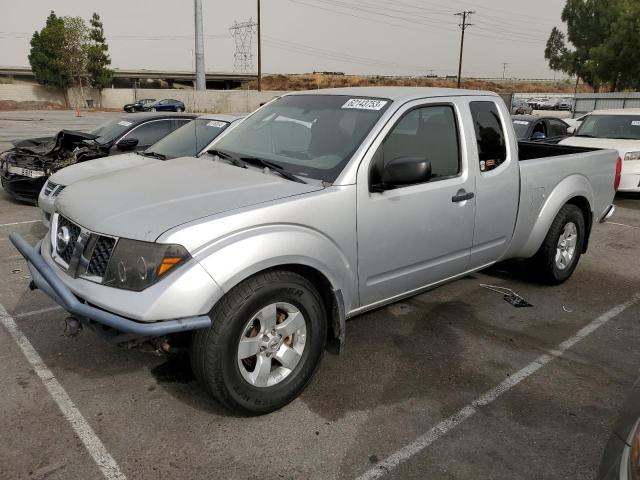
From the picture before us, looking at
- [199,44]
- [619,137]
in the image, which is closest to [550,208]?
[619,137]

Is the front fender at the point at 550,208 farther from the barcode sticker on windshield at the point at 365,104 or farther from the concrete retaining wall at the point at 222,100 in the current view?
the concrete retaining wall at the point at 222,100

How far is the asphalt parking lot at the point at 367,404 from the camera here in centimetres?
271

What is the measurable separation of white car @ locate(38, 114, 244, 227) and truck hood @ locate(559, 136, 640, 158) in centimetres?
659

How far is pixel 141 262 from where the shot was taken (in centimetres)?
265

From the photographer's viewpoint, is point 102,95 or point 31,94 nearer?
point 102,95

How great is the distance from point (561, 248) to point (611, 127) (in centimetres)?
715

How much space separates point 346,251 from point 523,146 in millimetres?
3821

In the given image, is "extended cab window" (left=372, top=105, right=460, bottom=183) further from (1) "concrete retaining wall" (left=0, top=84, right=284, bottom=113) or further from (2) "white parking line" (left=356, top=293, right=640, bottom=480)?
(1) "concrete retaining wall" (left=0, top=84, right=284, bottom=113)

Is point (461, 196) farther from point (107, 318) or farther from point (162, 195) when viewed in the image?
point (107, 318)

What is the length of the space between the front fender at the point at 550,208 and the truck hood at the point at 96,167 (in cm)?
397

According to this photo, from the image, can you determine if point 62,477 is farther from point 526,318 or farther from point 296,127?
point 526,318

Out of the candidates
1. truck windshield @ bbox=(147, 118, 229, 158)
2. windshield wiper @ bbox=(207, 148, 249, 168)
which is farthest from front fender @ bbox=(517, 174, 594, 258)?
truck windshield @ bbox=(147, 118, 229, 158)

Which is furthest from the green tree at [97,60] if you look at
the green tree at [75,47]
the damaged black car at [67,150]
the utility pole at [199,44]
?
the damaged black car at [67,150]

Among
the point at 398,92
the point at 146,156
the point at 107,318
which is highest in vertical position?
the point at 398,92
